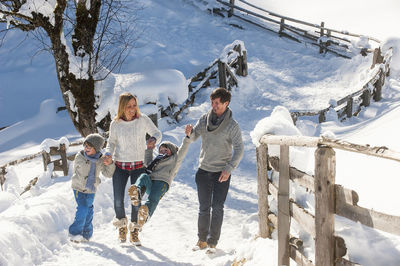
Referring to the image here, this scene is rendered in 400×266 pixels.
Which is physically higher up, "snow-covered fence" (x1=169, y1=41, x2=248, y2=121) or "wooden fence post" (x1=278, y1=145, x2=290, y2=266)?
"snow-covered fence" (x1=169, y1=41, x2=248, y2=121)

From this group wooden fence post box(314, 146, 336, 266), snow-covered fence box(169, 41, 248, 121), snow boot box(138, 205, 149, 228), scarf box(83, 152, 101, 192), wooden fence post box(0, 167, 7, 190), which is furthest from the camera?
snow-covered fence box(169, 41, 248, 121)

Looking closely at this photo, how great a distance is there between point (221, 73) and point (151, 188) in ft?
33.4

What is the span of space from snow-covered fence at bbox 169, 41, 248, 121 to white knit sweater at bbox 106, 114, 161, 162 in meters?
7.21

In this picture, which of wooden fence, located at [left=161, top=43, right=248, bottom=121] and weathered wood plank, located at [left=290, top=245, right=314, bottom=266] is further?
wooden fence, located at [left=161, top=43, right=248, bottom=121]

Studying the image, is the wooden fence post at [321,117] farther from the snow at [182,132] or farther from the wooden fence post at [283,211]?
the wooden fence post at [283,211]

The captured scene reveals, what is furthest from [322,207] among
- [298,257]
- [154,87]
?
[154,87]

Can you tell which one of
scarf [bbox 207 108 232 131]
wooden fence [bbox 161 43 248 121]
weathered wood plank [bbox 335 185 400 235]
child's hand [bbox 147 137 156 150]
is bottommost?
weathered wood plank [bbox 335 185 400 235]

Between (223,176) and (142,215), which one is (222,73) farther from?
(142,215)

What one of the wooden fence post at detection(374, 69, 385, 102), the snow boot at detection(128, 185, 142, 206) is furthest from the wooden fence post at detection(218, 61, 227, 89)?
the snow boot at detection(128, 185, 142, 206)

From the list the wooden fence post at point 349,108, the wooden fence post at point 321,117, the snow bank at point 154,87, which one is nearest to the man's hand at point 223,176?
the snow bank at point 154,87

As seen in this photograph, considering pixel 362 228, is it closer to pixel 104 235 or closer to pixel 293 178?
pixel 293 178

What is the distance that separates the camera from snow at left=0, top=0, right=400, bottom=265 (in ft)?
14.0

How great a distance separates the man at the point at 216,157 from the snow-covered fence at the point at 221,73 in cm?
756

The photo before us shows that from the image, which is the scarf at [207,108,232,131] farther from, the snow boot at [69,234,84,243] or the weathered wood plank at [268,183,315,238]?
the snow boot at [69,234,84,243]
